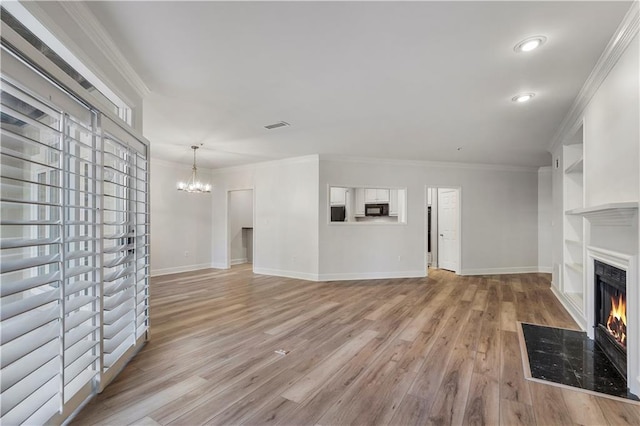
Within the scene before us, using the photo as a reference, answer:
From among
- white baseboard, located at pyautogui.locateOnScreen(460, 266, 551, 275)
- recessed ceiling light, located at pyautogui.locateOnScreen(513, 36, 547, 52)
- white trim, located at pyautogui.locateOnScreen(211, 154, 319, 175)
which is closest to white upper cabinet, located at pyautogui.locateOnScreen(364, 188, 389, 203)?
white trim, located at pyautogui.locateOnScreen(211, 154, 319, 175)

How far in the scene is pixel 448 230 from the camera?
7.31 m

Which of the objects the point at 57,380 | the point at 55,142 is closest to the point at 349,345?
the point at 57,380

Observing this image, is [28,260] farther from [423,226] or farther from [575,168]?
[423,226]

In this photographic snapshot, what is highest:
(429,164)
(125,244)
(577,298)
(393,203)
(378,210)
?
(429,164)

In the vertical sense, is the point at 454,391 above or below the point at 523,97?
below

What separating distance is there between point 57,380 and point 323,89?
2.92 metres

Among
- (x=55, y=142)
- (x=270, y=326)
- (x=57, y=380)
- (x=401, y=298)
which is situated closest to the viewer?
(x=57, y=380)

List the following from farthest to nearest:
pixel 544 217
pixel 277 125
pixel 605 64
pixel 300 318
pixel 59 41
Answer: pixel 544 217
pixel 277 125
pixel 300 318
pixel 605 64
pixel 59 41

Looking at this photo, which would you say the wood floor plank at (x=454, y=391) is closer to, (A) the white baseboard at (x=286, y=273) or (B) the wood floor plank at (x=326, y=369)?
(B) the wood floor plank at (x=326, y=369)

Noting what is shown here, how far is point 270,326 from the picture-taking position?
339cm

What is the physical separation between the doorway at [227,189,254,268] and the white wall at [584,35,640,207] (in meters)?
6.97

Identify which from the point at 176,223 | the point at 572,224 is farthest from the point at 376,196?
the point at 176,223

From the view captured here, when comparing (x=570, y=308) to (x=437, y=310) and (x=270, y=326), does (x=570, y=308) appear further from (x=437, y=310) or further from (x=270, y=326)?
(x=270, y=326)

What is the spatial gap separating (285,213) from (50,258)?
16.3 feet
